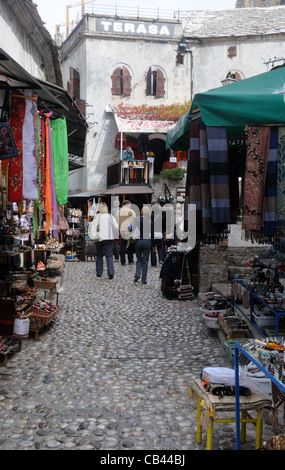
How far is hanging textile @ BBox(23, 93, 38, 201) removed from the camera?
5.21 meters

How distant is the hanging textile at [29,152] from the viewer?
5.21 m

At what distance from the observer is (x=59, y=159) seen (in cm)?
665

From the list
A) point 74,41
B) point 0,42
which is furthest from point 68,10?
point 0,42

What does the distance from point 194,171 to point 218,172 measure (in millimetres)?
259

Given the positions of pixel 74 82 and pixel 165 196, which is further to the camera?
pixel 74 82

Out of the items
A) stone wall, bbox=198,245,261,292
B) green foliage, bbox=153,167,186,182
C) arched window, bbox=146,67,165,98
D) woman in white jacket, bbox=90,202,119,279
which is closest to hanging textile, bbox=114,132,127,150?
arched window, bbox=146,67,165,98

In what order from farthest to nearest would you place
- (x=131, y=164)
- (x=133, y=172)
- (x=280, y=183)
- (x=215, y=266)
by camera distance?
(x=133, y=172) → (x=131, y=164) → (x=215, y=266) → (x=280, y=183)

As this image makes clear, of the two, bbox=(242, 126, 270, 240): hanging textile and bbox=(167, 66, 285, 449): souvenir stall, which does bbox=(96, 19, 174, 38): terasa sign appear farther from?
bbox=(242, 126, 270, 240): hanging textile

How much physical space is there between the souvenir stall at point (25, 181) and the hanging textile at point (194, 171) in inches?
78.7

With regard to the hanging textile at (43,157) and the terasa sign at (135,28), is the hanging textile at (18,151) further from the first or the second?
the terasa sign at (135,28)

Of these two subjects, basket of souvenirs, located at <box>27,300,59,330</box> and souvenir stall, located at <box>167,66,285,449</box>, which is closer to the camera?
souvenir stall, located at <box>167,66,285,449</box>

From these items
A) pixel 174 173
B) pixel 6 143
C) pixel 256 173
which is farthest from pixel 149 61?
pixel 256 173

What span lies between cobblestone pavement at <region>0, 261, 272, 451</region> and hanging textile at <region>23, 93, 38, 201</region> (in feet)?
7.21

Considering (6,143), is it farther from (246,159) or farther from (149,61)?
(149,61)
